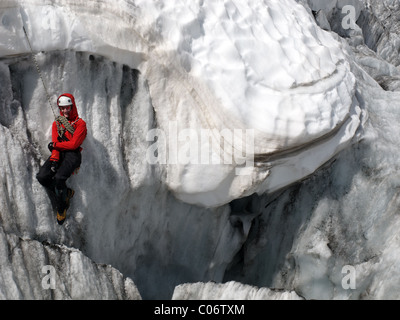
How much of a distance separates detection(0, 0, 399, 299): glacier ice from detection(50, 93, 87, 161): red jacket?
296mm

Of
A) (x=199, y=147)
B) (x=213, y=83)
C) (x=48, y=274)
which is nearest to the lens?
(x=48, y=274)

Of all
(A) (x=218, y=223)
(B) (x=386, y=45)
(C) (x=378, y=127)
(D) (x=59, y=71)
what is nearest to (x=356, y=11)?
(B) (x=386, y=45)

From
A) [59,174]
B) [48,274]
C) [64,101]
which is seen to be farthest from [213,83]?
[48,274]

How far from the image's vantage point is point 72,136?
5.04 m

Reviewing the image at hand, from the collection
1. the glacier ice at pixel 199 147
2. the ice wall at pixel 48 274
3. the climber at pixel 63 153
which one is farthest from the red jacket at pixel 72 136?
the ice wall at pixel 48 274

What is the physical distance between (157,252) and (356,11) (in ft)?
22.1

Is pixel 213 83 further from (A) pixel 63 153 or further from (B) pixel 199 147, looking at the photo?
(A) pixel 63 153

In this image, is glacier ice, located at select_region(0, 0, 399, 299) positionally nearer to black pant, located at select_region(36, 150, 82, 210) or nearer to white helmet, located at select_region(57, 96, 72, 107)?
black pant, located at select_region(36, 150, 82, 210)

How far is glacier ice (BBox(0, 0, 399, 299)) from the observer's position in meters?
5.25

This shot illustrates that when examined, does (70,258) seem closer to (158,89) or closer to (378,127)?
(158,89)

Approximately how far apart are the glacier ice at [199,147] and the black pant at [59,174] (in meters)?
0.15

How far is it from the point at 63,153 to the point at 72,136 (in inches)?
6.7

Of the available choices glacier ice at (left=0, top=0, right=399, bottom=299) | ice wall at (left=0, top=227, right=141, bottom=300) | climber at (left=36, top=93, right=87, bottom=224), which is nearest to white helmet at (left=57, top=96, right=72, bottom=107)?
climber at (left=36, top=93, right=87, bottom=224)

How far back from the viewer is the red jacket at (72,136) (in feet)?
16.3
